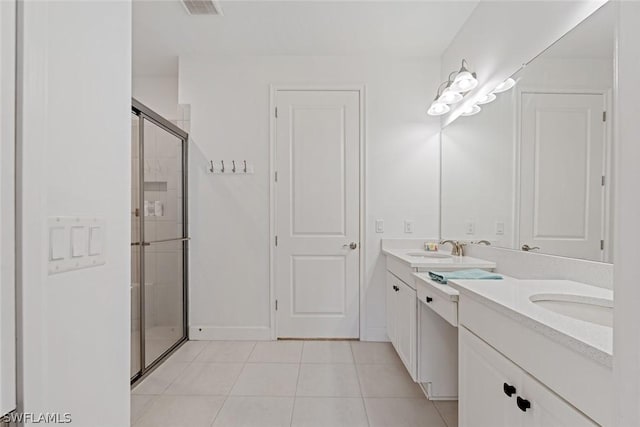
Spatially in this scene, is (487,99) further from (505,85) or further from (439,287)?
(439,287)

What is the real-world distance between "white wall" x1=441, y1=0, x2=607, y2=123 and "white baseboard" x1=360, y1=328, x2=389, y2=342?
2013mm

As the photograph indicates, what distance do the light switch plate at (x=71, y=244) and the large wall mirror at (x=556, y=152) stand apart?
1.49 meters

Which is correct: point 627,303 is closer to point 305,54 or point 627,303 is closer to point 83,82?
point 83,82

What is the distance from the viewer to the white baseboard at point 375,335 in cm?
317

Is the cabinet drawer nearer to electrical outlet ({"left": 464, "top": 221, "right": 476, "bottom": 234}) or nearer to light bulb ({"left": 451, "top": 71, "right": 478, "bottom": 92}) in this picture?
electrical outlet ({"left": 464, "top": 221, "right": 476, "bottom": 234})

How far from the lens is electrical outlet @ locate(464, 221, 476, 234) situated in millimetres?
2553

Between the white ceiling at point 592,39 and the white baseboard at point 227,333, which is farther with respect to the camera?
the white baseboard at point 227,333

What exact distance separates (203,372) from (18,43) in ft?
8.11

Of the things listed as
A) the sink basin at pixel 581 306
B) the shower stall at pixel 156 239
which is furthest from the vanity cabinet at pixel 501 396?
the shower stall at pixel 156 239

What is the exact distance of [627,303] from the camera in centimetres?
44

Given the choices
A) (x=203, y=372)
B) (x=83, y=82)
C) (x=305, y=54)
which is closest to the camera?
Answer: (x=83, y=82)

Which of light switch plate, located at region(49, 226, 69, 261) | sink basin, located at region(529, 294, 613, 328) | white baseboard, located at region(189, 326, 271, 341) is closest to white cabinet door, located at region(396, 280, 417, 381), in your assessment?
sink basin, located at region(529, 294, 613, 328)

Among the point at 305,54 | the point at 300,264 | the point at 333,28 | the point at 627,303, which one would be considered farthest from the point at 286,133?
the point at 627,303

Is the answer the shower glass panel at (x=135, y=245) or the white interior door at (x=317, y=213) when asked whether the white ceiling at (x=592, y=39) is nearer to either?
the white interior door at (x=317, y=213)
